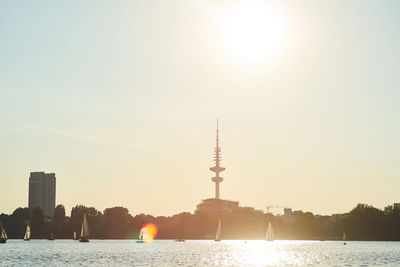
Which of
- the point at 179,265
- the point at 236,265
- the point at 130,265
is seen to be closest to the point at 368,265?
the point at 236,265

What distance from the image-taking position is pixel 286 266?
442 feet

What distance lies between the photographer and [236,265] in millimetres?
137875

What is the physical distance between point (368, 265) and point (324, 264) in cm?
899

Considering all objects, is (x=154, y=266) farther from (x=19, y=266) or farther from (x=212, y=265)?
(x=19, y=266)

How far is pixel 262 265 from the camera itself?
456 ft

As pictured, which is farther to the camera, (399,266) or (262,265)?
(262,265)

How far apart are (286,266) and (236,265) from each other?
10.2 m

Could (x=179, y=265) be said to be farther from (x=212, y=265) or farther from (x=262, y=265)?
(x=262, y=265)

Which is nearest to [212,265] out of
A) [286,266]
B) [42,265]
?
[286,266]

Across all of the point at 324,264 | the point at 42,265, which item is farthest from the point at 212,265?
the point at 42,265

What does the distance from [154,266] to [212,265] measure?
38.9 feet

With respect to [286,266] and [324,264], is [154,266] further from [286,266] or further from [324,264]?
[324,264]

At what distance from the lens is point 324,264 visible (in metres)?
139

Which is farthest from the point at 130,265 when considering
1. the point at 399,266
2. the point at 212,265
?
the point at 399,266
